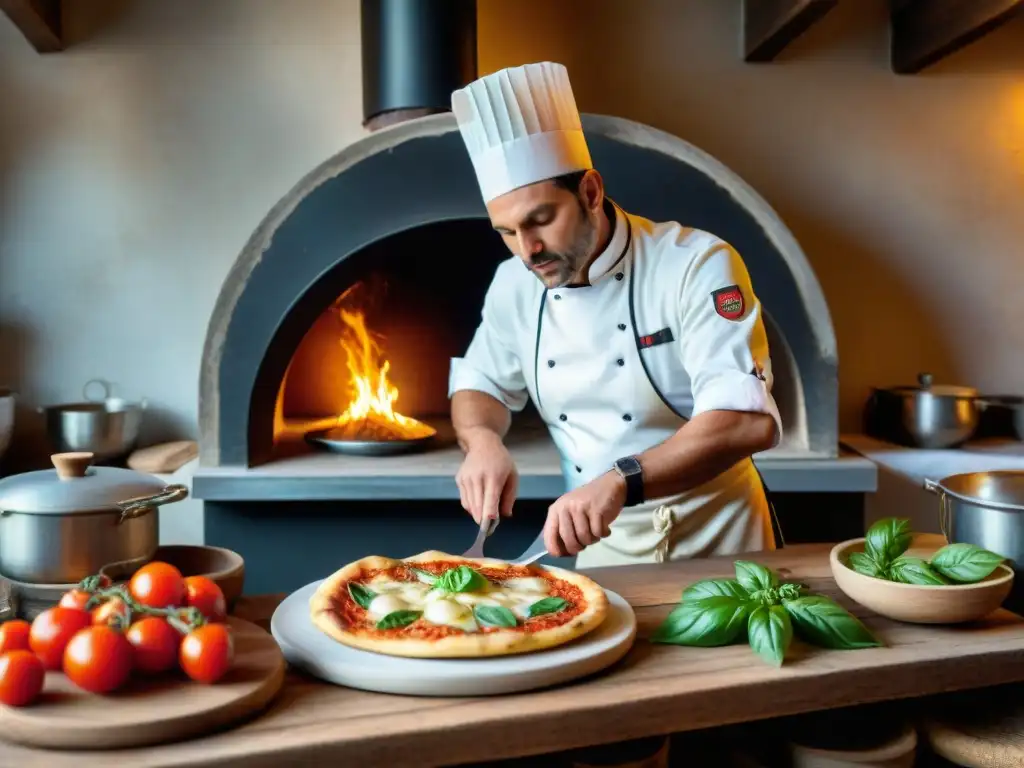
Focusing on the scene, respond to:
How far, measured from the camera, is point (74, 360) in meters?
3.41

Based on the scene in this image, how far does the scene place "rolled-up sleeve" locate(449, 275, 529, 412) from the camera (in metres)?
2.21

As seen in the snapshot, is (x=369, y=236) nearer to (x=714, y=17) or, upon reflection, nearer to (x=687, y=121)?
(x=687, y=121)

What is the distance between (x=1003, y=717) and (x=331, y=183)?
7.02 feet

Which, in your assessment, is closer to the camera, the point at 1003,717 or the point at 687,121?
the point at 1003,717

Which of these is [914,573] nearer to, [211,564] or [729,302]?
[729,302]

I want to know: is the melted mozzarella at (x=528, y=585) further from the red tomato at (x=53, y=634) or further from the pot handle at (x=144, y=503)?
the red tomato at (x=53, y=634)

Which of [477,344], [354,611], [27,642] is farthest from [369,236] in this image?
[27,642]

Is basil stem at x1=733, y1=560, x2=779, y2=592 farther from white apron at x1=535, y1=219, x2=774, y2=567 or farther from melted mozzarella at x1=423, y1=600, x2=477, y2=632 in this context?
white apron at x1=535, y1=219, x2=774, y2=567

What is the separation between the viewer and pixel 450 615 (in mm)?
1222

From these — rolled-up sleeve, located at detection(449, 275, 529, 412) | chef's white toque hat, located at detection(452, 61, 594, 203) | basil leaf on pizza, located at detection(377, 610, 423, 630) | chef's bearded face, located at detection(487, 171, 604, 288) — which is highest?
chef's white toque hat, located at detection(452, 61, 594, 203)

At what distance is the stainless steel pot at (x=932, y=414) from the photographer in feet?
10.1

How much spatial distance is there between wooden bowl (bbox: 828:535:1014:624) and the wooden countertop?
24 mm

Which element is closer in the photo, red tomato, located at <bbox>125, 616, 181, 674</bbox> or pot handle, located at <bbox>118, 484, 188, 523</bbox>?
red tomato, located at <bbox>125, 616, 181, 674</bbox>

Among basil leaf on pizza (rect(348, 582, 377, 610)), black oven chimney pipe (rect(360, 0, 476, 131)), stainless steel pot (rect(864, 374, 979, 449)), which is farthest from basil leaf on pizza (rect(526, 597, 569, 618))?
stainless steel pot (rect(864, 374, 979, 449))
